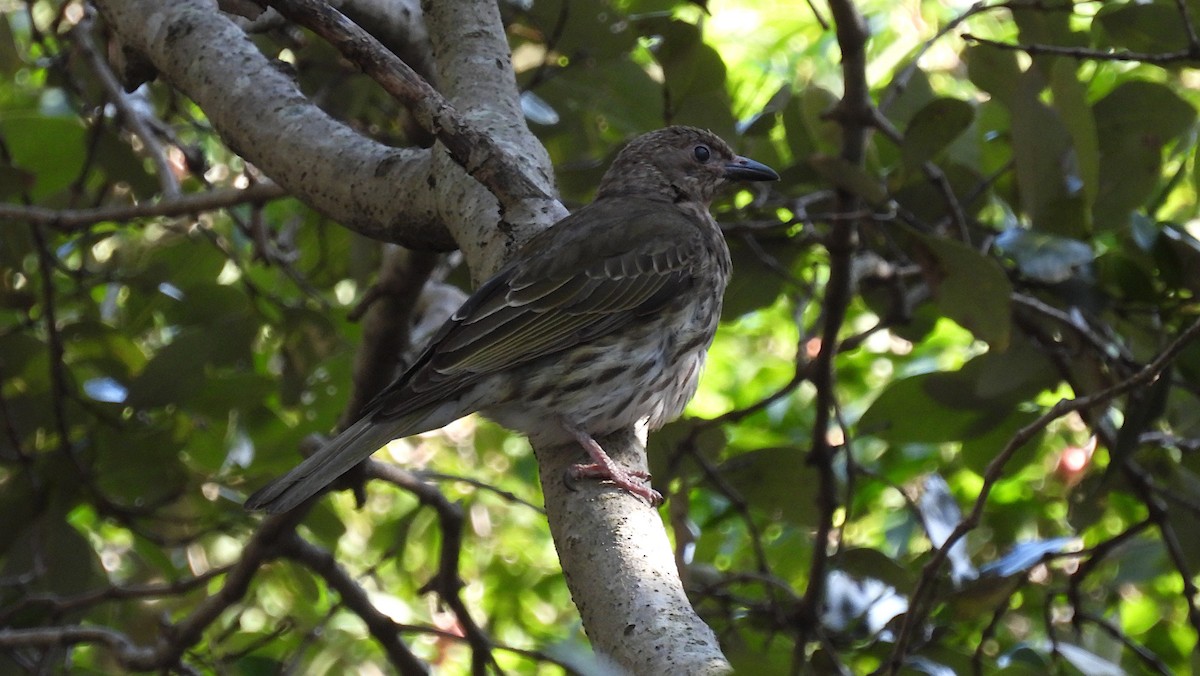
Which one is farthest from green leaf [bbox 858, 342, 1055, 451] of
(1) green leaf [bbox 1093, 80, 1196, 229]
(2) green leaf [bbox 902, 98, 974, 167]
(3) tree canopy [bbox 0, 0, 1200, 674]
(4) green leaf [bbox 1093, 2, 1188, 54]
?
(4) green leaf [bbox 1093, 2, 1188, 54]

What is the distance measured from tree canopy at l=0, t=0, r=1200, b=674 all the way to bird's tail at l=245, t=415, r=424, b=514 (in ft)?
1.32

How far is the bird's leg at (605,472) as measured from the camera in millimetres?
2330

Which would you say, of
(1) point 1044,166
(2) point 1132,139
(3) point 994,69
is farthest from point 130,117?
(2) point 1132,139

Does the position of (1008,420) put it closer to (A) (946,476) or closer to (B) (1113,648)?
(B) (1113,648)

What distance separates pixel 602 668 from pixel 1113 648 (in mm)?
2706

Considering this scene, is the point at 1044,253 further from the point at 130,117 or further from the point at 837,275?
the point at 130,117

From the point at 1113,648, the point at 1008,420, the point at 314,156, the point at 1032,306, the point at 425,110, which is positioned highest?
the point at 425,110

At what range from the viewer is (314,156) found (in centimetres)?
286

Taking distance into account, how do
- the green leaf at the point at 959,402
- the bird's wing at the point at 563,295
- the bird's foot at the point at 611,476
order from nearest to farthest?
the bird's foot at the point at 611,476, the bird's wing at the point at 563,295, the green leaf at the point at 959,402

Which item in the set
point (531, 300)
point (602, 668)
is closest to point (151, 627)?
point (531, 300)

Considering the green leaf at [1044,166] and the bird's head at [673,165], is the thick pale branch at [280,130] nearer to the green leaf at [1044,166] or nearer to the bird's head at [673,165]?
the bird's head at [673,165]

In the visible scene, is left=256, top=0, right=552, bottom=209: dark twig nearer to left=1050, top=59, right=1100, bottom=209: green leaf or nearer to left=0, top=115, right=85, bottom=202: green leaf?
left=1050, top=59, right=1100, bottom=209: green leaf

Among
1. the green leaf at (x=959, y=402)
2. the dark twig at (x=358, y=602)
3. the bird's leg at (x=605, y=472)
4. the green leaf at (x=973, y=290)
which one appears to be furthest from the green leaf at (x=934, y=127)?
the dark twig at (x=358, y=602)

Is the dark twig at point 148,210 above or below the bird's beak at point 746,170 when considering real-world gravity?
above
